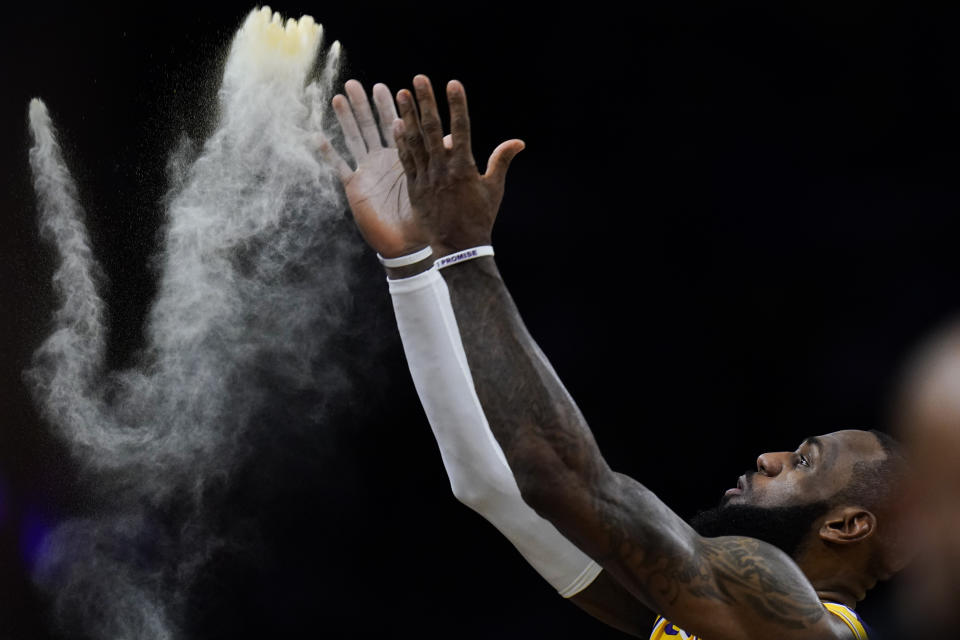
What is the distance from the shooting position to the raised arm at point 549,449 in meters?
2.05

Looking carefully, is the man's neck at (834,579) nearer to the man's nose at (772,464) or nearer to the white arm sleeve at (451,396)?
the man's nose at (772,464)

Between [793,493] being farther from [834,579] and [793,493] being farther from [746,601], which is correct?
[746,601]

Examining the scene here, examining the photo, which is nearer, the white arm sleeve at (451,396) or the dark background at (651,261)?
the white arm sleeve at (451,396)

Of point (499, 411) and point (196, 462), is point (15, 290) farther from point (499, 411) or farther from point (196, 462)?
point (499, 411)

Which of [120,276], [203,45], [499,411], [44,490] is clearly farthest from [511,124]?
[499,411]

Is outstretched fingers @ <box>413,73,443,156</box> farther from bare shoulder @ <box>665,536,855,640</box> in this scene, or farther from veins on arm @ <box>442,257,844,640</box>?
bare shoulder @ <box>665,536,855,640</box>

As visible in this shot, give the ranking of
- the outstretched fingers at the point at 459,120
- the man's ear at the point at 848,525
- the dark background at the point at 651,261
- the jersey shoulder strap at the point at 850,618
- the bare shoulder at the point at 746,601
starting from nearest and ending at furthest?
the outstretched fingers at the point at 459,120 < the bare shoulder at the point at 746,601 < the jersey shoulder strap at the point at 850,618 < the man's ear at the point at 848,525 < the dark background at the point at 651,261

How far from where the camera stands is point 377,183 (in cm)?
252

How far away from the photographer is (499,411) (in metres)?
2.07

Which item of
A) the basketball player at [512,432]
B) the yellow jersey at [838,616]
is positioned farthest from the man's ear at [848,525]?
the yellow jersey at [838,616]

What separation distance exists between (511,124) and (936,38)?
182 centimetres

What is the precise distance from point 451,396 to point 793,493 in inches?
37.8

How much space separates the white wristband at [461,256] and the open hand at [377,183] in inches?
13.6

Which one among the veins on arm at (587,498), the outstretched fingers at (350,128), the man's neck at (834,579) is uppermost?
the outstretched fingers at (350,128)
